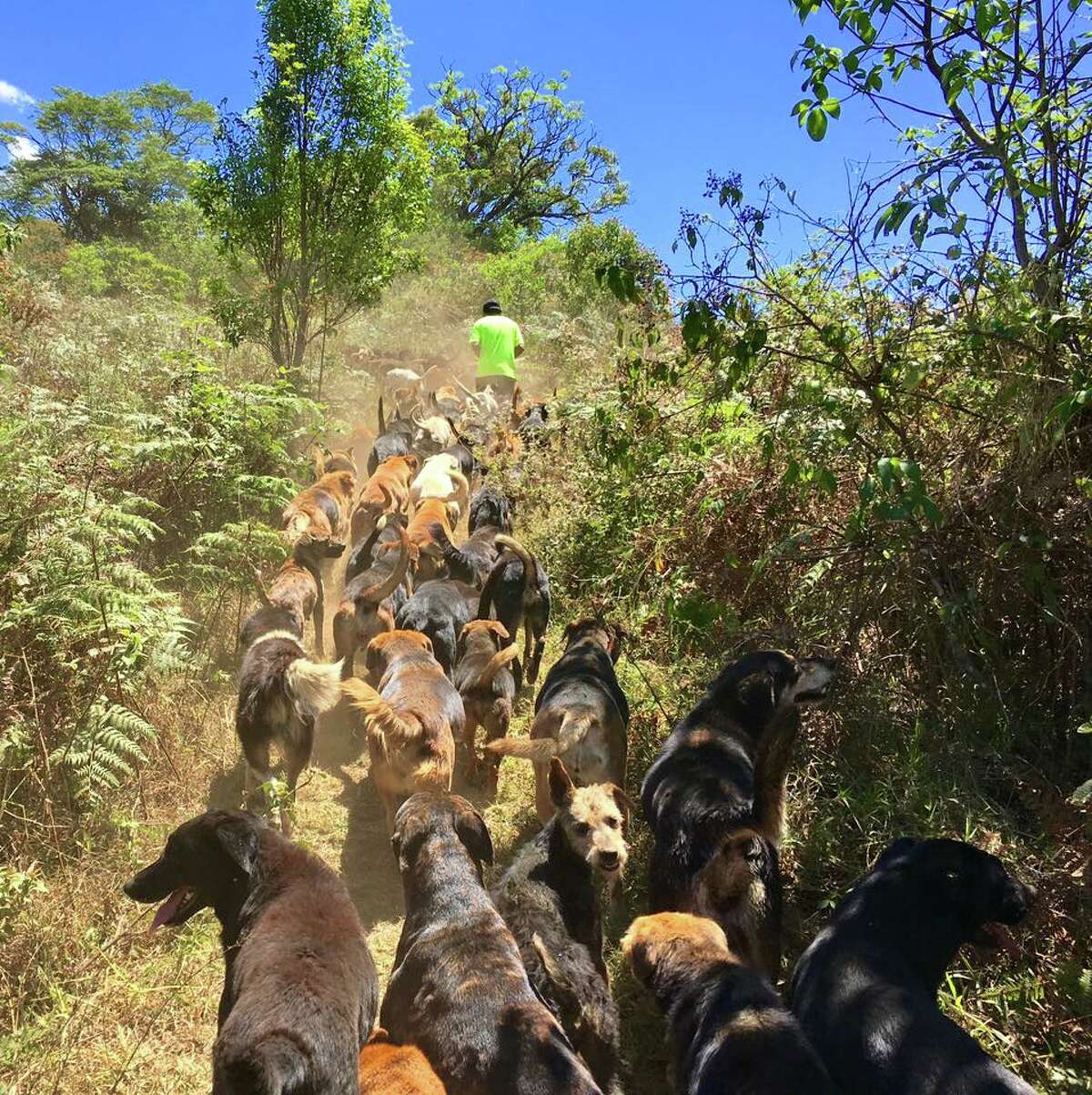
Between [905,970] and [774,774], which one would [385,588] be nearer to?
[774,774]

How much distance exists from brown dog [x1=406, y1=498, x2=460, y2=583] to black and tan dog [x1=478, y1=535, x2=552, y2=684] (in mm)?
980

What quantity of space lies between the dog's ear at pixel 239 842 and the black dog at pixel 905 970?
235 cm

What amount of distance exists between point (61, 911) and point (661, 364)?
4.39 metres

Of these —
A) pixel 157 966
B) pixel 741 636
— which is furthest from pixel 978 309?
pixel 157 966

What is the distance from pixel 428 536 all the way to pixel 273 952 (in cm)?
562

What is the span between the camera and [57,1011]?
3697mm

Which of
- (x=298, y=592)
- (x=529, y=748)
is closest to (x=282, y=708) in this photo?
(x=529, y=748)

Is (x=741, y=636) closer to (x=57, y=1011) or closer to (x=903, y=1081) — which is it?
(x=903, y=1081)

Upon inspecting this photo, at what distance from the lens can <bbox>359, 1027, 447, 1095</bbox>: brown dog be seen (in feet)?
9.79

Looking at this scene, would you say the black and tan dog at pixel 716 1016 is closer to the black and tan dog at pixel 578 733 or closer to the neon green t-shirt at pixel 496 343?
the black and tan dog at pixel 578 733

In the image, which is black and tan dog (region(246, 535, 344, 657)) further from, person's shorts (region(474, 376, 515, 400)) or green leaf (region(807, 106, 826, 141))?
person's shorts (region(474, 376, 515, 400))

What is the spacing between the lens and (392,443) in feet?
39.6

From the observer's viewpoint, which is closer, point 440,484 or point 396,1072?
point 396,1072

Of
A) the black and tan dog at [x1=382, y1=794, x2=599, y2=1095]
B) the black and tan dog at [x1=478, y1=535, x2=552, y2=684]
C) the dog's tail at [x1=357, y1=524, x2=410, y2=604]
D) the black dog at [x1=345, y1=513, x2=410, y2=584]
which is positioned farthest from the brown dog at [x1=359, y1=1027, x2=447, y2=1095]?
the black dog at [x1=345, y1=513, x2=410, y2=584]
